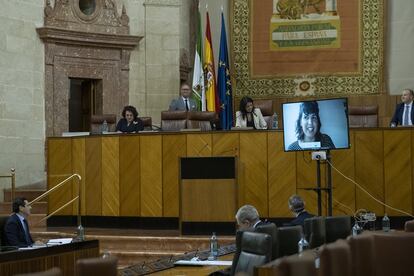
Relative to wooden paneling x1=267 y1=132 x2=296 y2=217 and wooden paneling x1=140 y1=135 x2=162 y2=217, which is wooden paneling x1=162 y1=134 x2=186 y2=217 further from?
wooden paneling x1=267 y1=132 x2=296 y2=217

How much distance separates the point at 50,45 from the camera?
1472cm

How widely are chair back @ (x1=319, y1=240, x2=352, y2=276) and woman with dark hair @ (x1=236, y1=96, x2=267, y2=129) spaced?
23.0 feet

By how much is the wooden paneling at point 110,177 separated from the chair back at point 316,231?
17.8 ft

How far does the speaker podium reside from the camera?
10.6 metres

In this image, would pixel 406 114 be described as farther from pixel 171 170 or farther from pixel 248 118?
pixel 171 170

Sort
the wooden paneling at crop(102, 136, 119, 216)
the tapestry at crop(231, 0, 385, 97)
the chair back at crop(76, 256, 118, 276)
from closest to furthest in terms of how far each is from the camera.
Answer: the chair back at crop(76, 256, 118, 276), the wooden paneling at crop(102, 136, 119, 216), the tapestry at crop(231, 0, 385, 97)

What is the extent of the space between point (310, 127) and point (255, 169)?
4.36ft

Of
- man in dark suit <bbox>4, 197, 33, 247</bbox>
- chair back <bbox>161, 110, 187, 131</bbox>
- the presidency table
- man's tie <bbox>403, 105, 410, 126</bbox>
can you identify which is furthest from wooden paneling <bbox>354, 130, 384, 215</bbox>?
man in dark suit <bbox>4, 197, 33, 247</bbox>

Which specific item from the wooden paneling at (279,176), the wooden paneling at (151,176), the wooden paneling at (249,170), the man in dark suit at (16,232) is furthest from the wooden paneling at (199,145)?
the man in dark suit at (16,232)

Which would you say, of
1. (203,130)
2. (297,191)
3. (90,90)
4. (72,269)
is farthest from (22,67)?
(72,269)

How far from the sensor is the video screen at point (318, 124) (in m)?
9.90

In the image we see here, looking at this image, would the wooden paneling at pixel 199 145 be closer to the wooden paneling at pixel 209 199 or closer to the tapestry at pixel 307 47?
the wooden paneling at pixel 209 199

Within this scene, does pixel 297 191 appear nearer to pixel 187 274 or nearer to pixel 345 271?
pixel 187 274

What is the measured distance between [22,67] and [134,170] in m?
3.76
